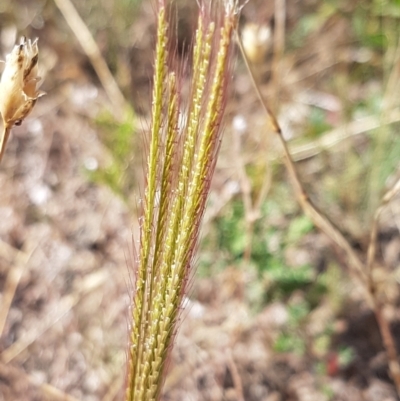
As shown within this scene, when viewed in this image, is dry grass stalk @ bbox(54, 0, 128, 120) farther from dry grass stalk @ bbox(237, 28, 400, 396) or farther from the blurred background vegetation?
dry grass stalk @ bbox(237, 28, 400, 396)

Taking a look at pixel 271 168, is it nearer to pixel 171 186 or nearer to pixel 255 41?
pixel 255 41

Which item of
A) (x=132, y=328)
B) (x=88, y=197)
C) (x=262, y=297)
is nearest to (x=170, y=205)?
(x=132, y=328)

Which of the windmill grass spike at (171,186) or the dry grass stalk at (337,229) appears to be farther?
the dry grass stalk at (337,229)

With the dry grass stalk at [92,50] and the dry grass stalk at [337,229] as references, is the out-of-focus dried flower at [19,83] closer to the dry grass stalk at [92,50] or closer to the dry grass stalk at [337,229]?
the dry grass stalk at [337,229]

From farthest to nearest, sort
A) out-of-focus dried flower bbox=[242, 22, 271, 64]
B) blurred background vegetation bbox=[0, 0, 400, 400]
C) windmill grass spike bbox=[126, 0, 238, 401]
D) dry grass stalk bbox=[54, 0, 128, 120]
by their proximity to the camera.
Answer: dry grass stalk bbox=[54, 0, 128, 120]
blurred background vegetation bbox=[0, 0, 400, 400]
out-of-focus dried flower bbox=[242, 22, 271, 64]
windmill grass spike bbox=[126, 0, 238, 401]

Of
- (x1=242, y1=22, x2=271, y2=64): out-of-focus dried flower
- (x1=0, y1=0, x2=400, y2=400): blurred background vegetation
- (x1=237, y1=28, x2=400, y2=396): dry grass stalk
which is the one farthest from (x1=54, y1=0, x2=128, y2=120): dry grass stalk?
(x1=237, y1=28, x2=400, y2=396): dry grass stalk

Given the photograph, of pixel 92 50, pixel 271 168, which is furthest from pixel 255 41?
pixel 92 50

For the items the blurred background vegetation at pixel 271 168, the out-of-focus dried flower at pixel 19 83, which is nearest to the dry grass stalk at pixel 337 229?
the blurred background vegetation at pixel 271 168
